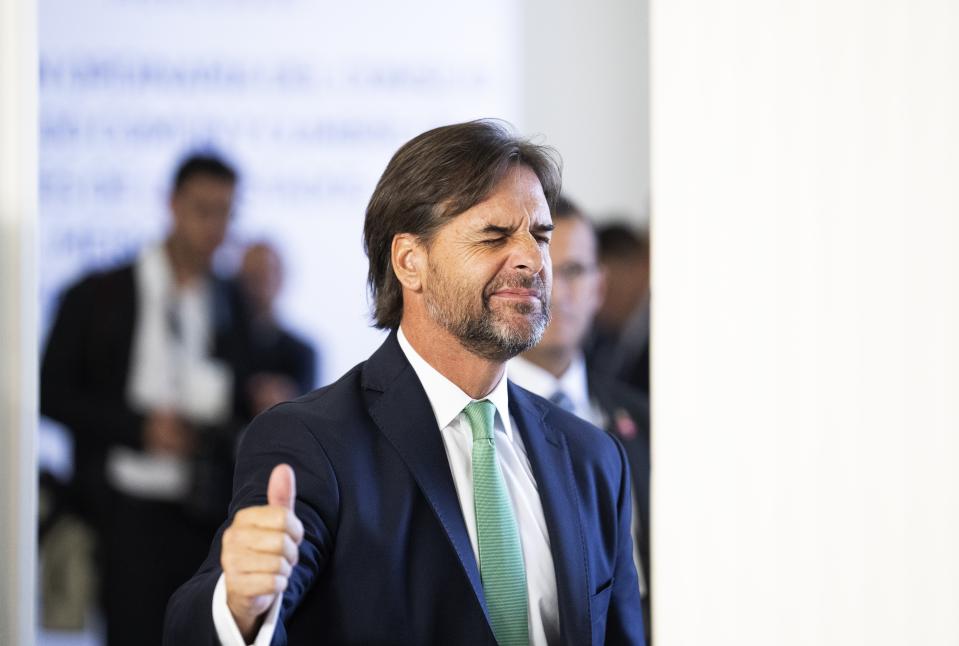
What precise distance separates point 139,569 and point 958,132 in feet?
8.31

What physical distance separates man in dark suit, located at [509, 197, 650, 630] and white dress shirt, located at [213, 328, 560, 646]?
2.04 feet

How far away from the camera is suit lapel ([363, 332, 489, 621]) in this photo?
1520 mm

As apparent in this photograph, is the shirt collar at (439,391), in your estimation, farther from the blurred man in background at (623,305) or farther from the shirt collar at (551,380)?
the blurred man in background at (623,305)

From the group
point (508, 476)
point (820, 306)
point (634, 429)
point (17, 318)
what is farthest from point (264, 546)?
point (634, 429)

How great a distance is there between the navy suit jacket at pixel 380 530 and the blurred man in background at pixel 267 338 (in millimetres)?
1601

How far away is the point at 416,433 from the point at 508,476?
6.8 inches

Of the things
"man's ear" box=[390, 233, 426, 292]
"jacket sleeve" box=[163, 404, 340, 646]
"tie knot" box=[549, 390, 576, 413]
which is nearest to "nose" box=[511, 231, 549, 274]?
"man's ear" box=[390, 233, 426, 292]

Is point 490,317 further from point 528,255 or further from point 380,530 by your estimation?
point 380,530

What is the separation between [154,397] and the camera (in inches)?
127

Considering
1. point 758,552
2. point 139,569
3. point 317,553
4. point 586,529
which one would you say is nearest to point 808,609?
point 758,552

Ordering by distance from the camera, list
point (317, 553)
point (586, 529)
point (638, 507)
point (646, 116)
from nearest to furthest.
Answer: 1. point (317, 553)
2. point (586, 529)
3. point (638, 507)
4. point (646, 116)

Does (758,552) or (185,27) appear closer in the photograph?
(758,552)

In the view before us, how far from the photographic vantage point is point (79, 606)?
124 inches

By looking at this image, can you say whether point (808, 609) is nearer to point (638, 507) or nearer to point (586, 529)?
point (586, 529)
